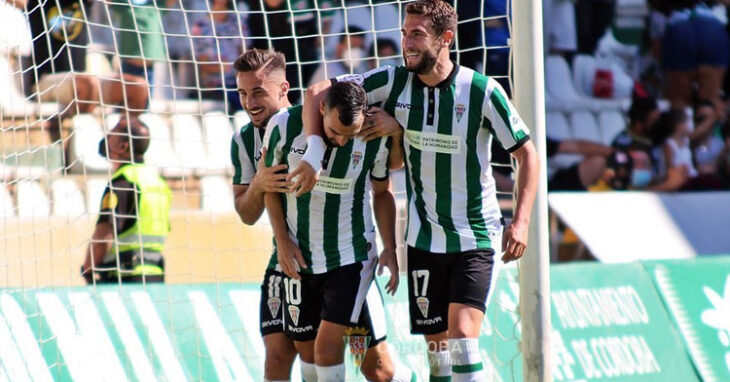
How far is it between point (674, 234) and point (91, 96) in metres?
4.74

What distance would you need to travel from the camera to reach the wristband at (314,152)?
4547mm

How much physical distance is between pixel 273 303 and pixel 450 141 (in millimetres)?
1107

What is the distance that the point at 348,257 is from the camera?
481 cm

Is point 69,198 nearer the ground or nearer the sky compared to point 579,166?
nearer the sky

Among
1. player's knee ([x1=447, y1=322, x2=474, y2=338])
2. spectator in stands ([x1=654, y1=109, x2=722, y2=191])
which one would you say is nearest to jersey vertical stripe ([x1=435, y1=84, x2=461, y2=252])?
player's knee ([x1=447, y1=322, x2=474, y2=338])

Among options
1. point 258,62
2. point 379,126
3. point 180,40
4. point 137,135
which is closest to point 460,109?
point 379,126

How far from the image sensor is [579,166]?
10.2m

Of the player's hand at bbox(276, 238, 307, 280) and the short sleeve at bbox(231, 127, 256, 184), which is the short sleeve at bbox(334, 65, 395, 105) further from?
the player's hand at bbox(276, 238, 307, 280)

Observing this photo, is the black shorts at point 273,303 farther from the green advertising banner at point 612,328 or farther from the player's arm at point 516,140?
the green advertising banner at point 612,328

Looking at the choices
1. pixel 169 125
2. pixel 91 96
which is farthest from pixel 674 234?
pixel 91 96

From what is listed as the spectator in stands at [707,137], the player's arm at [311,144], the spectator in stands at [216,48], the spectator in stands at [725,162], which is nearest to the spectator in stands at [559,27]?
the spectator in stands at [707,137]

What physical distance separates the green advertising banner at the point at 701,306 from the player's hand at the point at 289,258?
10.9ft

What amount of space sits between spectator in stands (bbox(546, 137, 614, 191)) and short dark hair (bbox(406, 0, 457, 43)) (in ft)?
18.5

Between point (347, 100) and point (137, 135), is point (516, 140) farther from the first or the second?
point (137, 135)
